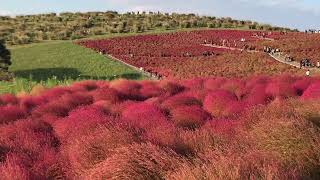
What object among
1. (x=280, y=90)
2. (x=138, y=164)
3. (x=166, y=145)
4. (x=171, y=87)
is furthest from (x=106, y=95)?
(x=138, y=164)

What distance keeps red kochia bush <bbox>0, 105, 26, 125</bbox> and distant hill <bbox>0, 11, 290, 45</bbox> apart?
168 ft

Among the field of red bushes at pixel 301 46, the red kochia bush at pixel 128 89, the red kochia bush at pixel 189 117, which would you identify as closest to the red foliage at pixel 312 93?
the red kochia bush at pixel 189 117

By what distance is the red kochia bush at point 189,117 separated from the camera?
17.2 meters

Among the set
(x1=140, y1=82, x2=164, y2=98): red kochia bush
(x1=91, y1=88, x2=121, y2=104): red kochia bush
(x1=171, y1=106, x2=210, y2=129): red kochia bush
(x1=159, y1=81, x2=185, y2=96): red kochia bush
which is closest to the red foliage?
(x1=171, y1=106, x2=210, y2=129): red kochia bush

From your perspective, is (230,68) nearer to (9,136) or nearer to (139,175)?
(9,136)

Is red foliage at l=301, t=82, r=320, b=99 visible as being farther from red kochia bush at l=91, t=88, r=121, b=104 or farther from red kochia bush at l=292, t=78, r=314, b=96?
red kochia bush at l=91, t=88, r=121, b=104

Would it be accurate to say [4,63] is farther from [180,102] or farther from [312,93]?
[312,93]

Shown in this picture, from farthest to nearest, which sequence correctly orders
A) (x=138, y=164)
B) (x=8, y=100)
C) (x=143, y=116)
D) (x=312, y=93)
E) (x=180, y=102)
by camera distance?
(x=8, y=100) < (x=312, y=93) < (x=180, y=102) < (x=143, y=116) < (x=138, y=164)

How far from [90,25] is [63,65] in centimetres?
4035

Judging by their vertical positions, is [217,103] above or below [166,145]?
below

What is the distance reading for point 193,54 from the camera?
56250mm

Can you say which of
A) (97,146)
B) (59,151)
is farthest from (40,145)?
(97,146)

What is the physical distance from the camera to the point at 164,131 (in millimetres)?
12844

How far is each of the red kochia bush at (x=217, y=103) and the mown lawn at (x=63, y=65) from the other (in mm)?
21846
